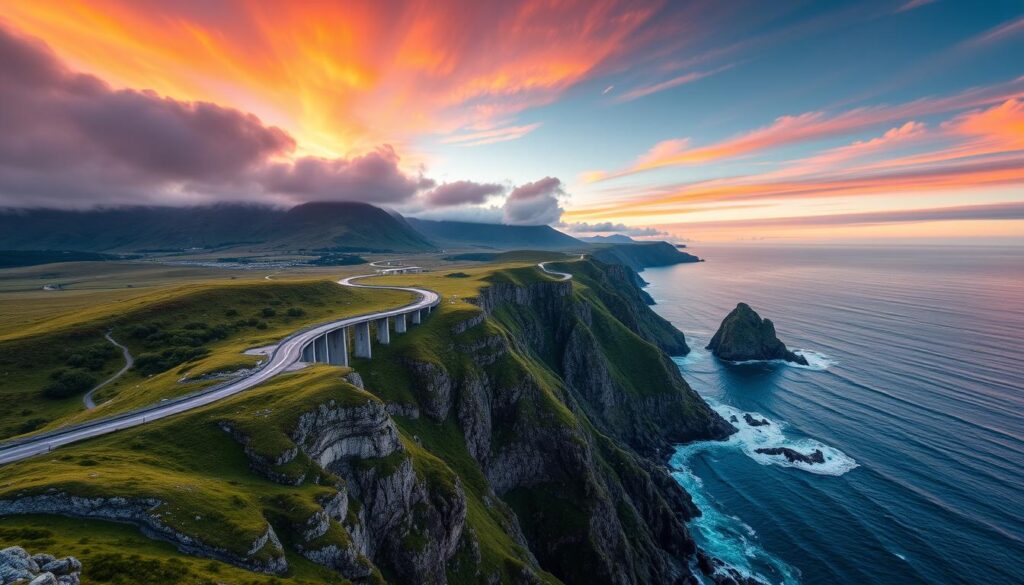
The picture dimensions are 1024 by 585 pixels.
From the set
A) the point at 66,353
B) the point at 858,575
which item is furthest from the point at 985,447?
the point at 66,353

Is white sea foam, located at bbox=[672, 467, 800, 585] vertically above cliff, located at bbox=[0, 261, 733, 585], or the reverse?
cliff, located at bbox=[0, 261, 733, 585]

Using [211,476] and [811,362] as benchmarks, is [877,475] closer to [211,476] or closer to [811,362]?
[811,362]

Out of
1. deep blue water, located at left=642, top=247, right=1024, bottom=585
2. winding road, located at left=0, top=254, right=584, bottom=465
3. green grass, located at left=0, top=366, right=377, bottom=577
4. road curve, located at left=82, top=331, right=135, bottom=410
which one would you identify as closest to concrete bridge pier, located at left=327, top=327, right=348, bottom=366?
winding road, located at left=0, top=254, right=584, bottom=465

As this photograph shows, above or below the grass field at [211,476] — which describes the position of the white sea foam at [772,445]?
below

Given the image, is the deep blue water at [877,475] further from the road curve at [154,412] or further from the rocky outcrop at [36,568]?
the rocky outcrop at [36,568]

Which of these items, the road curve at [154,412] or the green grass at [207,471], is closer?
the green grass at [207,471]

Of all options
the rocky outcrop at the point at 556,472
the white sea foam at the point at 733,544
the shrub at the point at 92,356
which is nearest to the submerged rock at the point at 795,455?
the rocky outcrop at the point at 556,472

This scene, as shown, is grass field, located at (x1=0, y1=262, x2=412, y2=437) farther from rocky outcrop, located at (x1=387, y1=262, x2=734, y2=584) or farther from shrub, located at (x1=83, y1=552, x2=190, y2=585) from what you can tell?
rocky outcrop, located at (x1=387, y1=262, x2=734, y2=584)
